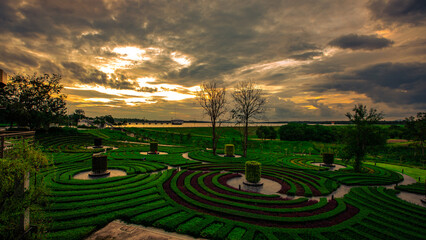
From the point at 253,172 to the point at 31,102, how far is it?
7224 centimetres

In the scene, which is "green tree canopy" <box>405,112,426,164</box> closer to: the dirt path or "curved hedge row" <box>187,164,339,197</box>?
"curved hedge row" <box>187,164,339,197</box>

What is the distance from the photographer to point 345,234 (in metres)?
11.2

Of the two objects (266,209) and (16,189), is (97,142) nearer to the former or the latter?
(16,189)

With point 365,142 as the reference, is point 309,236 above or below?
below

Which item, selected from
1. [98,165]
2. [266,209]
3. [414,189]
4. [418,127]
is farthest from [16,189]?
[418,127]

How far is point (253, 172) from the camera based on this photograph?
68.6 ft

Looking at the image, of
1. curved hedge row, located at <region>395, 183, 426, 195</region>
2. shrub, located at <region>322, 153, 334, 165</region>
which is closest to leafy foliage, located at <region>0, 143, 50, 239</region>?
curved hedge row, located at <region>395, 183, 426, 195</region>

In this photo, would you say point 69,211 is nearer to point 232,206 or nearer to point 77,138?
point 232,206

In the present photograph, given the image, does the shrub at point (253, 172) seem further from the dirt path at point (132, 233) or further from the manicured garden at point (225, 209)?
the dirt path at point (132, 233)

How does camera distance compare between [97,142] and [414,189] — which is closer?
[414,189]

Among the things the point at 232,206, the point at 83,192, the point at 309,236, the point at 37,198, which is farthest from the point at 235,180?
the point at 37,198

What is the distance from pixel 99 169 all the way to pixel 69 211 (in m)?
10.4

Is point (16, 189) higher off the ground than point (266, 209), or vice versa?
point (16, 189)

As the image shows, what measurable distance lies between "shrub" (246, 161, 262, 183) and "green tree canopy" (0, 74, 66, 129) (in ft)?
221
